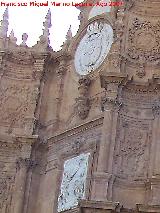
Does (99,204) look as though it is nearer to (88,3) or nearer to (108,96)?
(108,96)

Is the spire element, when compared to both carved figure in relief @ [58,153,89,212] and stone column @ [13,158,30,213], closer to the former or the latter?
stone column @ [13,158,30,213]

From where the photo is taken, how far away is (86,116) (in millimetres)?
17844

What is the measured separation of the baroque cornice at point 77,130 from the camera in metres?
17.1

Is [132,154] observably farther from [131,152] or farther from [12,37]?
[12,37]

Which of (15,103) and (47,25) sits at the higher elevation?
(47,25)

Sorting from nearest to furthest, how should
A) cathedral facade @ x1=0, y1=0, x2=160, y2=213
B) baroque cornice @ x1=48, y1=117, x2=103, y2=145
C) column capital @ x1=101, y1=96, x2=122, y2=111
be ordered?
cathedral facade @ x1=0, y1=0, x2=160, y2=213 → column capital @ x1=101, y1=96, x2=122, y2=111 → baroque cornice @ x1=48, y1=117, x2=103, y2=145

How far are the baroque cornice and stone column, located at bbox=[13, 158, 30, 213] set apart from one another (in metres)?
0.97

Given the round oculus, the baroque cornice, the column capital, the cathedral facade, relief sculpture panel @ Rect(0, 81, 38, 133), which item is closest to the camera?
the cathedral facade

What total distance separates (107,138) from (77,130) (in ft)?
6.92

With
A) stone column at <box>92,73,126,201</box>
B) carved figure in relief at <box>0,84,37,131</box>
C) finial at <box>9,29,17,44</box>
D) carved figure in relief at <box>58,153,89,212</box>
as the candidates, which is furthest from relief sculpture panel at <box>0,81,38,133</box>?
stone column at <box>92,73,126,201</box>

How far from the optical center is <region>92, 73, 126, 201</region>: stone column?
1513 cm

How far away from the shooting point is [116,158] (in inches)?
614

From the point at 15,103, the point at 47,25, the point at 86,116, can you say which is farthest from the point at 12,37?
the point at 86,116

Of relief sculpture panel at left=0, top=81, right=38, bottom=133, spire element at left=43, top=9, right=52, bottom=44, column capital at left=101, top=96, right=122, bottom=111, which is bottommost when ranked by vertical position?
column capital at left=101, top=96, right=122, bottom=111
